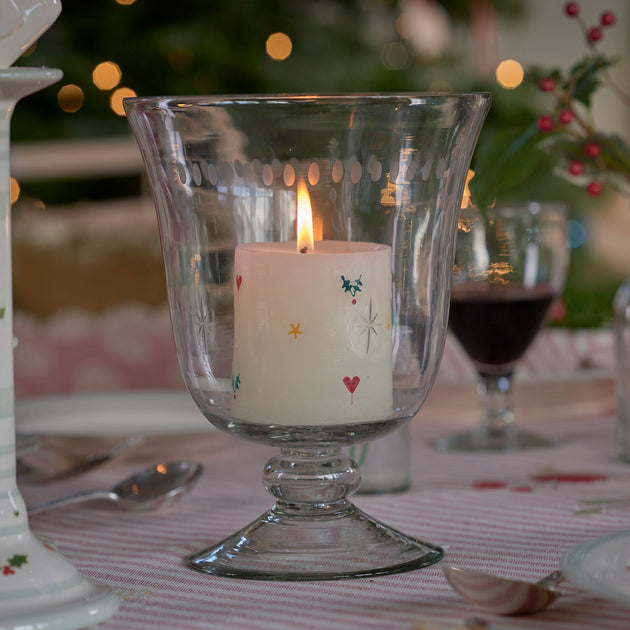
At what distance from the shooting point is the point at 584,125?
0.75 meters

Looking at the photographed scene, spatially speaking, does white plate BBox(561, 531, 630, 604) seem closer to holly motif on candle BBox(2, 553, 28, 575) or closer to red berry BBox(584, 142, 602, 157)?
holly motif on candle BBox(2, 553, 28, 575)

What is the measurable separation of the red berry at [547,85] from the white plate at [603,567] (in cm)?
39

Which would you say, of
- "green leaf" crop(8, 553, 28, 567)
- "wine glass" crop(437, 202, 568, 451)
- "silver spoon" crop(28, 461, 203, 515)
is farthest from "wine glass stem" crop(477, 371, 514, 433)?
"green leaf" crop(8, 553, 28, 567)

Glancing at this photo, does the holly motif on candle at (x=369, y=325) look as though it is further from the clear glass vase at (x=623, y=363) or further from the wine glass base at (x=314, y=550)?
the clear glass vase at (x=623, y=363)

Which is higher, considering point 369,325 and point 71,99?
point 71,99

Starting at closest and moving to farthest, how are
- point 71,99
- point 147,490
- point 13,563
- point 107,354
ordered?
point 13,563, point 147,490, point 107,354, point 71,99

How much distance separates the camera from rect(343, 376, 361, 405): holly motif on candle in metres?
0.51

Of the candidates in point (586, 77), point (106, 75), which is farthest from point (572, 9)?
point (106, 75)

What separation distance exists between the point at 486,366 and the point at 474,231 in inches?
5.4

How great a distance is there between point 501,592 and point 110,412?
1.71 ft

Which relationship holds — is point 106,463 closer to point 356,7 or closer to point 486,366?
point 486,366

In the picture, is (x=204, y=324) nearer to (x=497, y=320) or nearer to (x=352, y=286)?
(x=352, y=286)

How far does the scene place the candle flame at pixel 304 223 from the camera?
0.52 metres

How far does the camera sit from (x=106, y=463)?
74 centimetres
